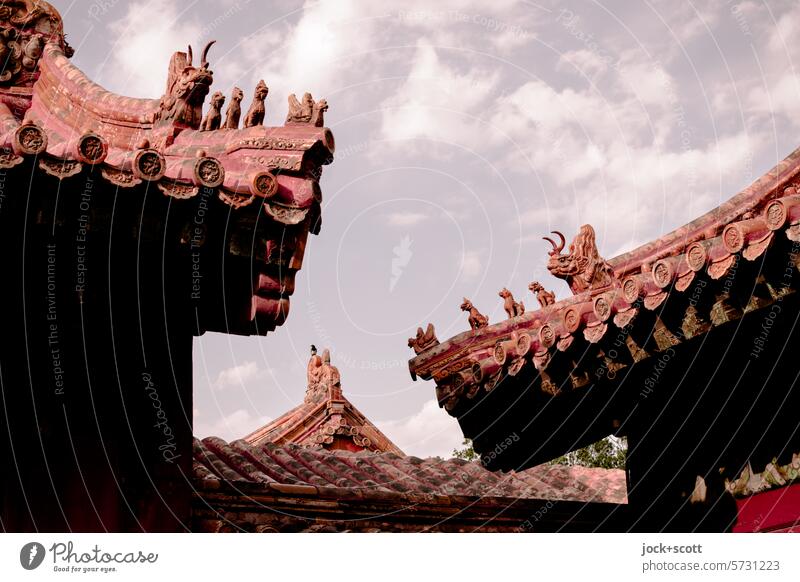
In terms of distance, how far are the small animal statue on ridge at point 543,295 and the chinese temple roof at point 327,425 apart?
6855mm

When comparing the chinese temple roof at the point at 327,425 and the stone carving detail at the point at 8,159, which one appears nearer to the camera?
the stone carving detail at the point at 8,159

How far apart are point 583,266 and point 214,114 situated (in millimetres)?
3597

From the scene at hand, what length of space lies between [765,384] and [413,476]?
399cm

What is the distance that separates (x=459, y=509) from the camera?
9.99m

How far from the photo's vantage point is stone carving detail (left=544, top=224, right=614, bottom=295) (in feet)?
28.3

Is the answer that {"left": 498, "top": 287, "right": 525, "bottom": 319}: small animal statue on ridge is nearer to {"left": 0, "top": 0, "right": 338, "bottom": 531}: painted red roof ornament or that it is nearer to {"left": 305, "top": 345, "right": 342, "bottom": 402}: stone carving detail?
{"left": 0, "top": 0, "right": 338, "bottom": 531}: painted red roof ornament

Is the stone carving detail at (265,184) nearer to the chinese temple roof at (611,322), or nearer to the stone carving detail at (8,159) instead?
the stone carving detail at (8,159)

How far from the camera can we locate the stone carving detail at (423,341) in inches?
396

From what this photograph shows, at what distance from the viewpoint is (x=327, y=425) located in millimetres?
16031

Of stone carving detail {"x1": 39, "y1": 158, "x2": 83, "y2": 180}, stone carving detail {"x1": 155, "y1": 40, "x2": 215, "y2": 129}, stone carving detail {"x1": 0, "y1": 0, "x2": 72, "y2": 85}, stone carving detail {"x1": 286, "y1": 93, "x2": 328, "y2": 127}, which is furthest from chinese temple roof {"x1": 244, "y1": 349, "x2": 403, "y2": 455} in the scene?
stone carving detail {"x1": 39, "y1": 158, "x2": 83, "y2": 180}

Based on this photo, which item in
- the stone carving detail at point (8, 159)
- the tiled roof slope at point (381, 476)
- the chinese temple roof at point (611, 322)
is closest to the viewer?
the stone carving detail at point (8, 159)

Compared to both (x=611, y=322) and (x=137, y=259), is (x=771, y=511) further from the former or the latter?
(x=137, y=259)

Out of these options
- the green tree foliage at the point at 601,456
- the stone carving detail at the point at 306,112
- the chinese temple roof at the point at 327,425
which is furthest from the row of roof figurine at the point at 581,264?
the green tree foliage at the point at 601,456

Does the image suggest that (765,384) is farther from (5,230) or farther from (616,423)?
(5,230)
